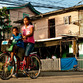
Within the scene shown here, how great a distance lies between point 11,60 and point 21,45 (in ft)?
1.90

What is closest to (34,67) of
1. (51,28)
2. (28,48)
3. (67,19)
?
(28,48)

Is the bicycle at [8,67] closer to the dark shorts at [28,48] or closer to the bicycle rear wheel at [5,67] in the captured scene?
the bicycle rear wheel at [5,67]

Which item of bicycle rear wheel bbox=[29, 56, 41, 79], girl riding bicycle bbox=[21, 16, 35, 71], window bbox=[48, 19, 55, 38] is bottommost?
bicycle rear wheel bbox=[29, 56, 41, 79]

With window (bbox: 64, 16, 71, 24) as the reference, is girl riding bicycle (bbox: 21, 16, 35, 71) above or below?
below

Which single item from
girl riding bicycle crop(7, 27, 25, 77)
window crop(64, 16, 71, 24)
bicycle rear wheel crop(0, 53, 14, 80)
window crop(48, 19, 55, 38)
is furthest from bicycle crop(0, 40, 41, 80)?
window crop(48, 19, 55, 38)

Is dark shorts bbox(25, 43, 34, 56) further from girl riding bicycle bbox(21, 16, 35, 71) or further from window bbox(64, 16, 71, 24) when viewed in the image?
window bbox(64, 16, 71, 24)

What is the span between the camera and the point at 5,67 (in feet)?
22.0

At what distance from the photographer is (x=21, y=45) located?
6.78m

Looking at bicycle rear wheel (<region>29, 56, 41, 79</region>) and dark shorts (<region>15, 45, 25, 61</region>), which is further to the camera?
bicycle rear wheel (<region>29, 56, 41, 79</region>)

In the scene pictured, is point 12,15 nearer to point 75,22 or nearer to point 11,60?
point 75,22

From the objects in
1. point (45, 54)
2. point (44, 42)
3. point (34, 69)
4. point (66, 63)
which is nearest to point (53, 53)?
point (45, 54)

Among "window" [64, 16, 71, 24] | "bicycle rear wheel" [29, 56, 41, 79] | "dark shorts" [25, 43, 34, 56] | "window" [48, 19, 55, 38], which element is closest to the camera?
"dark shorts" [25, 43, 34, 56]

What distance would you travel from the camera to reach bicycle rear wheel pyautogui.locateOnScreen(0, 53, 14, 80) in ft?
21.7

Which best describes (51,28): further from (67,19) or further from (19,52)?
(19,52)
